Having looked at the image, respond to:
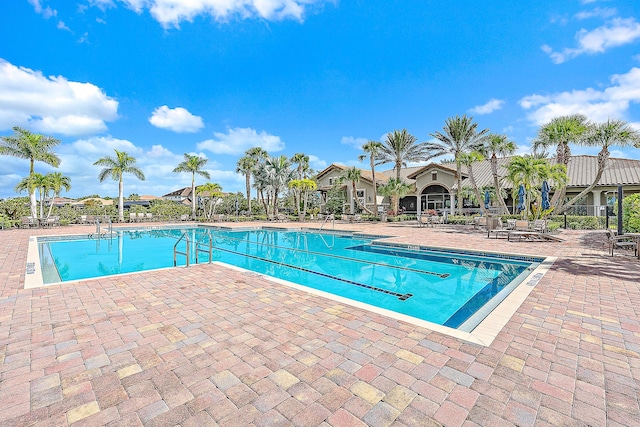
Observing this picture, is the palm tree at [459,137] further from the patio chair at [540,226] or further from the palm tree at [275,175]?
the palm tree at [275,175]

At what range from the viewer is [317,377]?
2.65 meters

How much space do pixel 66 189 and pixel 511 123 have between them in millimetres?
37240

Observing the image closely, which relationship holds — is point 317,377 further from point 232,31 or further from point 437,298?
point 232,31

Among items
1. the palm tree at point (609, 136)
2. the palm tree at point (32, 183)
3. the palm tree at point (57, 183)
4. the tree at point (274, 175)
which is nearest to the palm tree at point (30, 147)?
the palm tree at point (32, 183)

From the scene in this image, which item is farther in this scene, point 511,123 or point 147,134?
point 147,134

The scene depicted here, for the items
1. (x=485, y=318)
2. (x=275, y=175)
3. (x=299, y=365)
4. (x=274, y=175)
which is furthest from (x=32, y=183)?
(x=485, y=318)

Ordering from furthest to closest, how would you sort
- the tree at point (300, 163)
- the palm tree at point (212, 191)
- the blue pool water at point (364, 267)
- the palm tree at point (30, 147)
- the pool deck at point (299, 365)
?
the tree at point (300, 163) < the palm tree at point (212, 191) < the palm tree at point (30, 147) < the blue pool water at point (364, 267) < the pool deck at point (299, 365)

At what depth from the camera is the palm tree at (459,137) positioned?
25.3m

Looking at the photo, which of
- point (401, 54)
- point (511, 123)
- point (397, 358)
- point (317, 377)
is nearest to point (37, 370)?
point (317, 377)

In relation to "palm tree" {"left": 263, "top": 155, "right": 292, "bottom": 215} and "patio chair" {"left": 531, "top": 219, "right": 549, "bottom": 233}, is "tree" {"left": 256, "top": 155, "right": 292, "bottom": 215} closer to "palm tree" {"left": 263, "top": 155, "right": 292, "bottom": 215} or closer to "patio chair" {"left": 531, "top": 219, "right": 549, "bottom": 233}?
"palm tree" {"left": 263, "top": 155, "right": 292, "bottom": 215}

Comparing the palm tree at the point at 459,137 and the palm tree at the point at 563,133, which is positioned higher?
the palm tree at the point at 459,137

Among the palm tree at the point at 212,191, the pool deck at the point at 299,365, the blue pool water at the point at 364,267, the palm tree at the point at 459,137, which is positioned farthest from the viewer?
the palm tree at the point at 212,191

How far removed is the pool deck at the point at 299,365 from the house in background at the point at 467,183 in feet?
67.2

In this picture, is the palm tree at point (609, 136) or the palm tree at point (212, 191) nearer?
the palm tree at point (609, 136)
